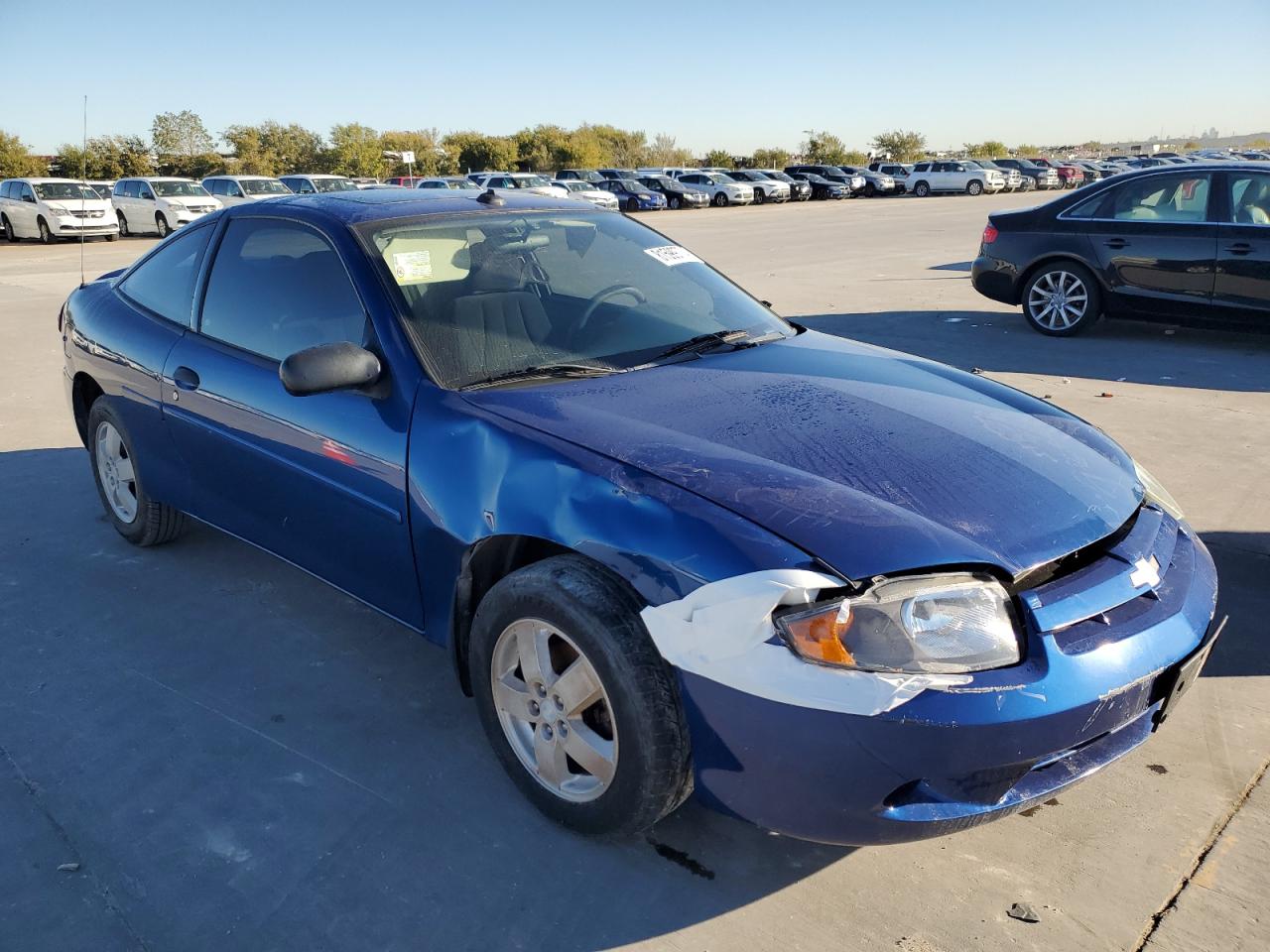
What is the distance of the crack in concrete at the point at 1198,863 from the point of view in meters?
2.26

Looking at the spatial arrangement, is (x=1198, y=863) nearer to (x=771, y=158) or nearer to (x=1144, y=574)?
(x=1144, y=574)

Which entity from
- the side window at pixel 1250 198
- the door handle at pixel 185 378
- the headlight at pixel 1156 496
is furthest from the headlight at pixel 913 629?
the side window at pixel 1250 198

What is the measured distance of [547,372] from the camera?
3062 millimetres

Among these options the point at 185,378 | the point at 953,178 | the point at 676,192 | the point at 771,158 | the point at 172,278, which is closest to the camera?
the point at 185,378

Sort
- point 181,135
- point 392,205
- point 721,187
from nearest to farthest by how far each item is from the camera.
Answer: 1. point 392,205
2. point 721,187
3. point 181,135

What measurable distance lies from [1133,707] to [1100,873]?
48 centimetres

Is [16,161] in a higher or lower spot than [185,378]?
higher

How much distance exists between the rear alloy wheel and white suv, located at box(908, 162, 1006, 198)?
37.2 metres

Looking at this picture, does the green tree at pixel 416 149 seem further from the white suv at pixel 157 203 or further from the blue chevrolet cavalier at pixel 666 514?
the blue chevrolet cavalier at pixel 666 514

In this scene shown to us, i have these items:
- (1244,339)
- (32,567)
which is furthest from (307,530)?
(1244,339)

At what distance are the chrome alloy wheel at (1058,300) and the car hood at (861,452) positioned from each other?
6197mm

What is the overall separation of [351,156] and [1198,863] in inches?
2659

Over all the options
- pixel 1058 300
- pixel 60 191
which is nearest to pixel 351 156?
pixel 60 191

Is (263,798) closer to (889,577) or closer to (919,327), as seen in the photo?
(889,577)
